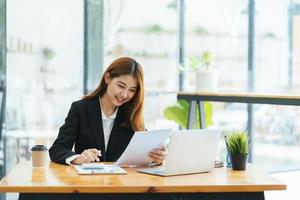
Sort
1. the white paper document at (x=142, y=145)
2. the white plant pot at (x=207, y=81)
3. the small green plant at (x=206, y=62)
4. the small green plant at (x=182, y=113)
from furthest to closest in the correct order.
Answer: the small green plant at (x=182, y=113) → the small green plant at (x=206, y=62) → the white plant pot at (x=207, y=81) → the white paper document at (x=142, y=145)

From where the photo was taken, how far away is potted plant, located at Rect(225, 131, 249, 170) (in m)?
2.61

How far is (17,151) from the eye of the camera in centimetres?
511

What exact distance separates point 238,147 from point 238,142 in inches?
0.9

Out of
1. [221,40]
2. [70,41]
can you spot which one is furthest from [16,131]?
[221,40]

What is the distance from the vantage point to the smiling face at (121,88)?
9.55ft

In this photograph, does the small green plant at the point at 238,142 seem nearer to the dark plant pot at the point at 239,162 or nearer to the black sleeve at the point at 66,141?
the dark plant pot at the point at 239,162

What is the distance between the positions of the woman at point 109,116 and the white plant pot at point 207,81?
68.8 inches

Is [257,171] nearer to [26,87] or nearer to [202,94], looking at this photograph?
[202,94]

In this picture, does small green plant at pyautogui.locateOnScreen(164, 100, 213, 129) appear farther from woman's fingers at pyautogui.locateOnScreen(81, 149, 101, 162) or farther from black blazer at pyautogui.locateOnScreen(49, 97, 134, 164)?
woman's fingers at pyautogui.locateOnScreen(81, 149, 101, 162)

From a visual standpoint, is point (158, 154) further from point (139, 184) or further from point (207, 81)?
point (207, 81)

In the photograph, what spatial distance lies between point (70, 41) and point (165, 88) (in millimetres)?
1140

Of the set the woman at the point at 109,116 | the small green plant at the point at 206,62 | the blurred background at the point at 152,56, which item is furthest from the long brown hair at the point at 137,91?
the blurred background at the point at 152,56

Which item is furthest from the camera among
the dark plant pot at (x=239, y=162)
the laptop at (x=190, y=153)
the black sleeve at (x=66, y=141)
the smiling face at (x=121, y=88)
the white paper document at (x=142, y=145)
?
the smiling face at (x=121, y=88)

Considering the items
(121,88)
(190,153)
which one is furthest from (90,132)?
(190,153)
